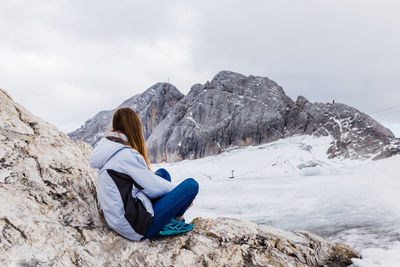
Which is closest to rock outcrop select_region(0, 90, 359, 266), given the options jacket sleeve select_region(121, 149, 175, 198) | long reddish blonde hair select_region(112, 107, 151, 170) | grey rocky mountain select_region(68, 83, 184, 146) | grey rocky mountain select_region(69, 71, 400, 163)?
jacket sleeve select_region(121, 149, 175, 198)

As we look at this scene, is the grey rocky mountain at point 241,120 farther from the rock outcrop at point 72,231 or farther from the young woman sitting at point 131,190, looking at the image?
the young woman sitting at point 131,190

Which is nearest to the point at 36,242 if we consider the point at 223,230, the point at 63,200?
the point at 63,200

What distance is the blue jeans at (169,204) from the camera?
2434 millimetres

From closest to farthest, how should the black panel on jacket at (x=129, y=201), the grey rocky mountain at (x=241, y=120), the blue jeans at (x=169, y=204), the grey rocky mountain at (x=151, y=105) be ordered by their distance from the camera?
the black panel on jacket at (x=129, y=201), the blue jeans at (x=169, y=204), the grey rocky mountain at (x=241, y=120), the grey rocky mountain at (x=151, y=105)

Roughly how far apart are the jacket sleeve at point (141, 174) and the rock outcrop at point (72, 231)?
0.53m

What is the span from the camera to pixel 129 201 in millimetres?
2287

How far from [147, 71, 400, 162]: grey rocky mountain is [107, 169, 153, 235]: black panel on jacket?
30.6 metres

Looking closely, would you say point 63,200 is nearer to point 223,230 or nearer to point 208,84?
point 223,230

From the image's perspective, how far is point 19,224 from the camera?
2041mm

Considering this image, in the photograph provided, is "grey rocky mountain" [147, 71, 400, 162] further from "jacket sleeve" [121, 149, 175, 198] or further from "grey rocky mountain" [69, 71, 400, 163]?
"jacket sleeve" [121, 149, 175, 198]

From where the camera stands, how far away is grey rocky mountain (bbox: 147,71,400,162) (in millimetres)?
32656

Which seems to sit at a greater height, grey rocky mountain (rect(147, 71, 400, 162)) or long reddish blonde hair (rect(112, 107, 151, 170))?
grey rocky mountain (rect(147, 71, 400, 162))

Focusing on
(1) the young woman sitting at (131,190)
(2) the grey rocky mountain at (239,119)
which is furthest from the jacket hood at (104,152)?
(2) the grey rocky mountain at (239,119)

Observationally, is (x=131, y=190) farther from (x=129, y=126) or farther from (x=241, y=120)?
(x=241, y=120)
